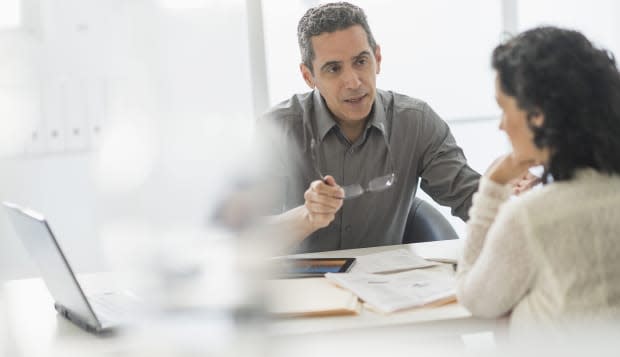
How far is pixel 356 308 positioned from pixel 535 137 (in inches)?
15.3

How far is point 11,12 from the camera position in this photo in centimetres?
28

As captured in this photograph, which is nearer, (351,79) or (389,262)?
(389,262)

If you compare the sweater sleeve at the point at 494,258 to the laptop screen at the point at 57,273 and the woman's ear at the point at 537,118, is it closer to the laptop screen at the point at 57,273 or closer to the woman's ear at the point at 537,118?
the woman's ear at the point at 537,118

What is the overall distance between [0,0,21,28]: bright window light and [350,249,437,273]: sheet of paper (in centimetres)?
105

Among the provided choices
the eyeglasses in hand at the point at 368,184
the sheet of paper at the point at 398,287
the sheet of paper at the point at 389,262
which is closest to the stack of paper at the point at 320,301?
the sheet of paper at the point at 398,287

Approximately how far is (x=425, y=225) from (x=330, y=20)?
562 mm

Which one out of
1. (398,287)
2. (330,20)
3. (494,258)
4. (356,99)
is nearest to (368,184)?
(356,99)

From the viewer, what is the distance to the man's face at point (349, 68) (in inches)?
64.4

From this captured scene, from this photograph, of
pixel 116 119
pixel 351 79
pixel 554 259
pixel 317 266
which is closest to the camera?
pixel 116 119

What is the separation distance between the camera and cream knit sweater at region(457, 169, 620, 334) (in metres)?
0.79

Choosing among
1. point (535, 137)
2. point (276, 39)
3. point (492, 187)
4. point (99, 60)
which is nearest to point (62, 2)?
point (99, 60)

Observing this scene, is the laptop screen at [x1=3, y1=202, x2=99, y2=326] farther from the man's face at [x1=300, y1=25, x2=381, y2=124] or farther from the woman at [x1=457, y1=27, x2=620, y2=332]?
the man's face at [x1=300, y1=25, x2=381, y2=124]

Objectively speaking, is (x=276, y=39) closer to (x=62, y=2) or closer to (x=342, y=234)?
(x=342, y=234)

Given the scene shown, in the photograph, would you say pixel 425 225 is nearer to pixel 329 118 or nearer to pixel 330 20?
pixel 329 118
